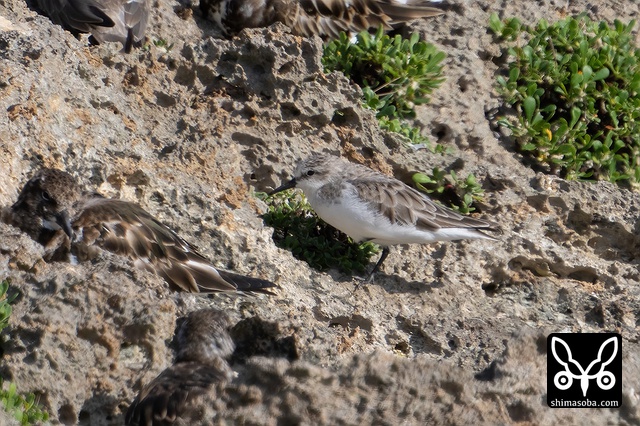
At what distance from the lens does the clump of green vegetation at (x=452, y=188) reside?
25.0ft

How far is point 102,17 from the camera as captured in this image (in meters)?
8.15

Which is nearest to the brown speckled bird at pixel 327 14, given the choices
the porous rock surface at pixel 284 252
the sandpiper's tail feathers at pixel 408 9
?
the sandpiper's tail feathers at pixel 408 9

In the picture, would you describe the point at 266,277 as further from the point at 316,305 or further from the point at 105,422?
the point at 105,422

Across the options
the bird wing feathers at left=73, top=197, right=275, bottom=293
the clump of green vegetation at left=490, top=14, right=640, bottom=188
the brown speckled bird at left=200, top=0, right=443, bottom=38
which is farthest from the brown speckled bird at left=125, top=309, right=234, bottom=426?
the brown speckled bird at left=200, top=0, right=443, bottom=38

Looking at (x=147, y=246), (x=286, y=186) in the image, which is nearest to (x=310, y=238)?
(x=286, y=186)

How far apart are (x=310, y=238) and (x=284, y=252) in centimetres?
56

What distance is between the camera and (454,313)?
6668 mm

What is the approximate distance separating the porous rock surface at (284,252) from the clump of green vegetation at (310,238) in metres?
0.13

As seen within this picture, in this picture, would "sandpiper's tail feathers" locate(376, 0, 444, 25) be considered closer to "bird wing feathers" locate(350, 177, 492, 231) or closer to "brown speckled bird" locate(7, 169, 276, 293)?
"bird wing feathers" locate(350, 177, 492, 231)

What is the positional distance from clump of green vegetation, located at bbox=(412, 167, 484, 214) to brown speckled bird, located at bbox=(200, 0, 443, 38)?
1948 millimetres

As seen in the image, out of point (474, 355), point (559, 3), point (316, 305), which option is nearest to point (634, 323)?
point (474, 355)

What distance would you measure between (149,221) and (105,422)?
1.71 metres

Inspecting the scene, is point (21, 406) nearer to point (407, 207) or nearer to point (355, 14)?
point (407, 207)

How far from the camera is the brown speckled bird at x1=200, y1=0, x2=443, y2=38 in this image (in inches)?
353
